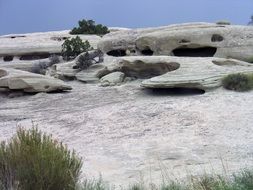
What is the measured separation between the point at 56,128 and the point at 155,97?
11.1 feet

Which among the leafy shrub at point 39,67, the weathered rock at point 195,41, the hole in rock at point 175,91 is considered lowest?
the leafy shrub at point 39,67

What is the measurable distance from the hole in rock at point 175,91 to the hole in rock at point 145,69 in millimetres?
1261

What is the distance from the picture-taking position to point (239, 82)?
43.9 feet

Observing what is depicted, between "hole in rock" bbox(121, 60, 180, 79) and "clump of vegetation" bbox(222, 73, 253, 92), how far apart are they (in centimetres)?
247

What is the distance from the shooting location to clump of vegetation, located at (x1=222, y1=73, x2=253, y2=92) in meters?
13.3

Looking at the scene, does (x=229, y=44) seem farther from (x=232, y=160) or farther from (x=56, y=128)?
(x=232, y=160)

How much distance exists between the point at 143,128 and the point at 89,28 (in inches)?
832

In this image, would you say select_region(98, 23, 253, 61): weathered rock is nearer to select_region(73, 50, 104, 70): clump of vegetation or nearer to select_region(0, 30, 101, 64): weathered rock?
select_region(73, 50, 104, 70): clump of vegetation

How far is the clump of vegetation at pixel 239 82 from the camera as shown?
13.3 metres

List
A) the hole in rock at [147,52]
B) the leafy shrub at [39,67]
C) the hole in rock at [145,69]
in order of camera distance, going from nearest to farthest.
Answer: the hole in rock at [145,69] < the hole in rock at [147,52] < the leafy shrub at [39,67]

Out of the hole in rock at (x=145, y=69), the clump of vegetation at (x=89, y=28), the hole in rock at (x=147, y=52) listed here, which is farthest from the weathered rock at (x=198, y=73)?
the clump of vegetation at (x=89, y=28)

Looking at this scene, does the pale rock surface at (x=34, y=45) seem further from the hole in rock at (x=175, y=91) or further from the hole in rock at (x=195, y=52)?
the hole in rock at (x=175, y=91)

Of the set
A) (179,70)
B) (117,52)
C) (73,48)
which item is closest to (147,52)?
(117,52)

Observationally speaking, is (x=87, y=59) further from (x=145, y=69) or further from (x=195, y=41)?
(x=195, y=41)
